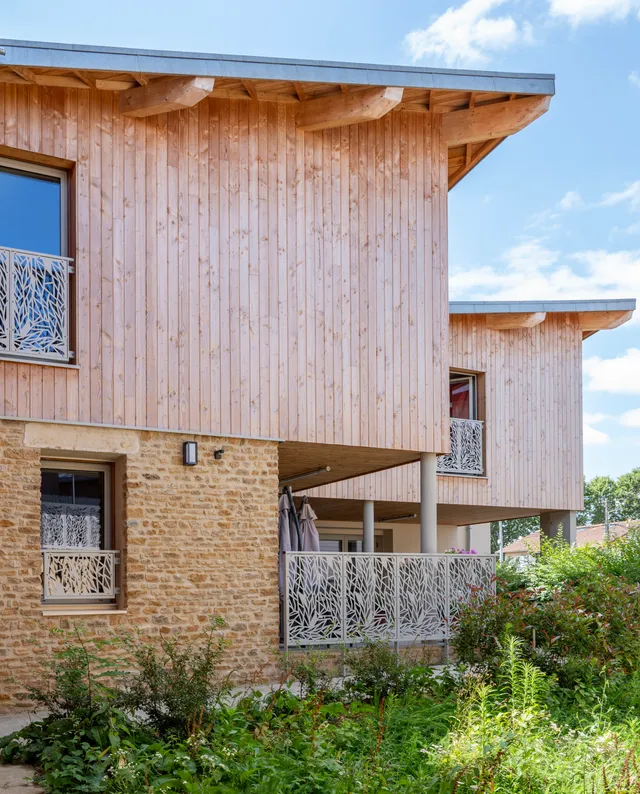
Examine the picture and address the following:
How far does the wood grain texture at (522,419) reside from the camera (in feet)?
60.4

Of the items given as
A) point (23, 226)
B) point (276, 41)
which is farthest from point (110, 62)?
point (276, 41)

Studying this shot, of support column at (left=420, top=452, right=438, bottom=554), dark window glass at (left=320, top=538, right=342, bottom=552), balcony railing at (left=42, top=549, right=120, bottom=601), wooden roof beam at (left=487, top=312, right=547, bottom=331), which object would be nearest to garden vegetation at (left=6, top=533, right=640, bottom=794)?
balcony railing at (left=42, top=549, right=120, bottom=601)

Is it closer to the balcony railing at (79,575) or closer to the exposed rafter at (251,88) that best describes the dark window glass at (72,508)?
the balcony railing at (79,575)

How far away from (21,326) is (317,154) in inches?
169

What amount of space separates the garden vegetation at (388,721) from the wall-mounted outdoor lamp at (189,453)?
1.88 metres

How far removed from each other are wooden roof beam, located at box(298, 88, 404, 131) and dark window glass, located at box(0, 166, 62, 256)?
3100 millimetres

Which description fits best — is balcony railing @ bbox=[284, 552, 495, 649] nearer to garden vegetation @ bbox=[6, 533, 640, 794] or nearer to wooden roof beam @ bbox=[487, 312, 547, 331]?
garden vegetation @ bbox=[6, 533, 640, 794]

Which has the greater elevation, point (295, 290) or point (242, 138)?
point (242, 138)

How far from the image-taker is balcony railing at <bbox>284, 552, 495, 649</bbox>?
449 inches

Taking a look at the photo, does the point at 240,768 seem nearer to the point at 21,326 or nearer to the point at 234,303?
the point at 21,326

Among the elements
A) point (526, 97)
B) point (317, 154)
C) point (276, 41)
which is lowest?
point (317, 154)

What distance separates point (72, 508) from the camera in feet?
34.0

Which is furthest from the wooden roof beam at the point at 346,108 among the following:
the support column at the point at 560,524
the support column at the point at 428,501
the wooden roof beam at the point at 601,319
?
the support column at the point at 560,524

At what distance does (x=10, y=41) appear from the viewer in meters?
9.06
